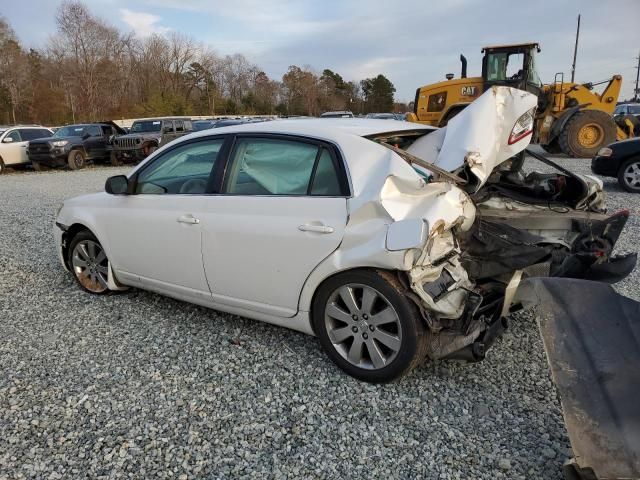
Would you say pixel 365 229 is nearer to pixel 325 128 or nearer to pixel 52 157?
pixel 325 128

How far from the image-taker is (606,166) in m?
9.36

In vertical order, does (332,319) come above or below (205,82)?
below

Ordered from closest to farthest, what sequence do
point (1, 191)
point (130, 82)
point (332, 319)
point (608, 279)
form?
point (332, 319)
point (608, 279)
point (1, 191)
point (130, 82)

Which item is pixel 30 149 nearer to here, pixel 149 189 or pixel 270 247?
pixel 149 189

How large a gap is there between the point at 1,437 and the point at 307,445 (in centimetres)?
168

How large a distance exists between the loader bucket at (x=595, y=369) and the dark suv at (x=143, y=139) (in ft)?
57.2

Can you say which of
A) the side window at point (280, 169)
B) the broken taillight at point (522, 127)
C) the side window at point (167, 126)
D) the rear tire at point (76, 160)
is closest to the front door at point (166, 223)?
the side window at point (280, 169)

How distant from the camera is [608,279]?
3359 millimetres

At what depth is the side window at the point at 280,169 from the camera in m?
3.09

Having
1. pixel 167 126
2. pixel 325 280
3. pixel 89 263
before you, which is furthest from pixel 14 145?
pixel 325 280

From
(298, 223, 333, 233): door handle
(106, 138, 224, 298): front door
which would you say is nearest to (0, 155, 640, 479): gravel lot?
(106, 138, 224, 298): front door

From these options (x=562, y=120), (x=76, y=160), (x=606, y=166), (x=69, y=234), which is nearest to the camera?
(x=69, y=234)

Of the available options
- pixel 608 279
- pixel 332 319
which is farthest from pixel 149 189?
pixel 608 279

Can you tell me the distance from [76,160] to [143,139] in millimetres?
2593
